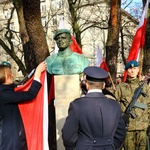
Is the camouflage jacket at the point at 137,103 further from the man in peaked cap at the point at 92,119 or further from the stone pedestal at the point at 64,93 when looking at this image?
the man in peaked cap at the point at 92,119

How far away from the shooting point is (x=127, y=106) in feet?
15.6

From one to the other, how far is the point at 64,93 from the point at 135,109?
1123 mm

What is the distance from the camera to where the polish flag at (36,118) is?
178 inches

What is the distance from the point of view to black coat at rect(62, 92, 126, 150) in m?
3.04

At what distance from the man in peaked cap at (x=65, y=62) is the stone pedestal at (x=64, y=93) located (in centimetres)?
11

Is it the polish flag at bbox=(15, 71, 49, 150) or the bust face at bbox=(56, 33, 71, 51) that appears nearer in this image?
the polish flag at bbox=(15, 71, 49, 150)

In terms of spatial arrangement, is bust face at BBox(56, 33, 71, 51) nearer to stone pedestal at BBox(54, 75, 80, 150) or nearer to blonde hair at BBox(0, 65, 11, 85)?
stone pedestal at BBox(54, 75, 80, 150)

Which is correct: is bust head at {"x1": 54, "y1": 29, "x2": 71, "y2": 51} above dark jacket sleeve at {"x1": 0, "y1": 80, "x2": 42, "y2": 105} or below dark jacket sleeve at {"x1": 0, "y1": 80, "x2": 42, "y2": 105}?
above

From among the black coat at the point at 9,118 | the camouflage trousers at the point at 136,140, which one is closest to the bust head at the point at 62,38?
the black coat at the point at 9,118

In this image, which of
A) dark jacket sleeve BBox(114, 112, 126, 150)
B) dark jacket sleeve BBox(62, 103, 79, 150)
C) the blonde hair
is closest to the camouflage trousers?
dark jacket sleeve BBox(114, 112, 126, 150)

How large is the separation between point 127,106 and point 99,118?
1.78 metres

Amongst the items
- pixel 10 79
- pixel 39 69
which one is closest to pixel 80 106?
pixel 10 79

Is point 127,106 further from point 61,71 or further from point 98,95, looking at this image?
point 98,95

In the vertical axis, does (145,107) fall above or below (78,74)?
below
